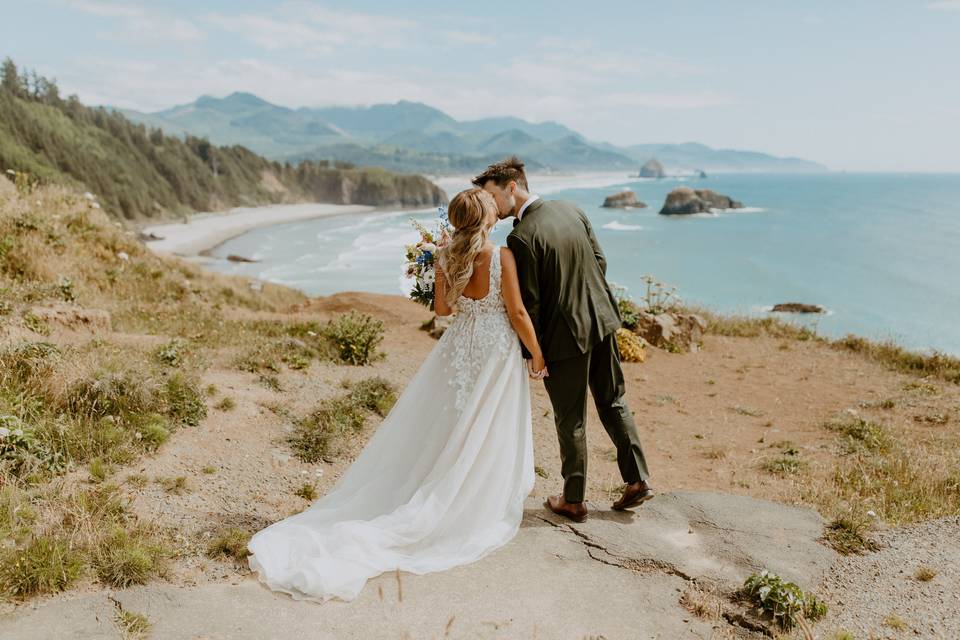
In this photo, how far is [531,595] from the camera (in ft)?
13.2

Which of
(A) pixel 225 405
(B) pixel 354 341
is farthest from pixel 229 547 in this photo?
(B) pixel 354 341

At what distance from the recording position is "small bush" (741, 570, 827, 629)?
3.90 m

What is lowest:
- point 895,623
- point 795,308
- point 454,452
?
point 795,308

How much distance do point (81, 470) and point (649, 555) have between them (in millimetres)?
4384

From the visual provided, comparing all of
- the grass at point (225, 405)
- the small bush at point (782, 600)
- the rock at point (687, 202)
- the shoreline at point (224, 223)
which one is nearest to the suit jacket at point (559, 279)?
the small bush at point (782, 600)

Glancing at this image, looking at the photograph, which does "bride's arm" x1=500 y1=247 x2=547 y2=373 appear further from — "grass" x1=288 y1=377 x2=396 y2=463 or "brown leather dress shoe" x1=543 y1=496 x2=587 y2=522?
"grass" x1=288 y1=377 x2=396 y2=463

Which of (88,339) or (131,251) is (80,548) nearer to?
(88,339)

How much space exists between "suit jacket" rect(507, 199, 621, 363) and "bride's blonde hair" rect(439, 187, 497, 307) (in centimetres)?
26

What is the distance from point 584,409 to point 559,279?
0.98m

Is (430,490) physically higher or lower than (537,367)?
lower

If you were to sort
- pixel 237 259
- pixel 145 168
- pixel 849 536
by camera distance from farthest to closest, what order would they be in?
pixel 145 168, pixel 237 259, pixel 849 536

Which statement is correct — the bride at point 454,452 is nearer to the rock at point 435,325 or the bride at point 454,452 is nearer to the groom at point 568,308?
the groom at point 568,308

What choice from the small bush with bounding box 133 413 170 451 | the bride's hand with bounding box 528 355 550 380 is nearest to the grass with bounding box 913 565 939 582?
the bride's hand with bounding box 528 355 550 380

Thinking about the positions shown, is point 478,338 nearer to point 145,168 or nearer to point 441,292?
point 441,292
